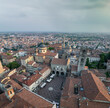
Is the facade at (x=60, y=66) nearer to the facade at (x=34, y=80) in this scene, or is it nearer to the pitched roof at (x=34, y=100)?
the facade at (x=34, y=80)

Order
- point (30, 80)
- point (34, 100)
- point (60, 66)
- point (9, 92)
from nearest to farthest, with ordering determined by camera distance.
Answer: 1. point (34, 100)
2. point (9, 92)
3. point (30, 80)
4. point (60, 66)

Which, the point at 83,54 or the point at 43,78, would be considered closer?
the point at 83,54

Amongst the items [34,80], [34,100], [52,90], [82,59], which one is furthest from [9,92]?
[82,59]

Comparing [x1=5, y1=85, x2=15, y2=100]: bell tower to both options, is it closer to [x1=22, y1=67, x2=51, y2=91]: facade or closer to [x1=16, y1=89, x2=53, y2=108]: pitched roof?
[x1=16, y1=89, x2=53, y2=108]: pitched roof

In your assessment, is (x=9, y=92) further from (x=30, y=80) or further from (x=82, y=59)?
(x=82, y=59)

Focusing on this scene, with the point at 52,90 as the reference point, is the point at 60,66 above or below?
above

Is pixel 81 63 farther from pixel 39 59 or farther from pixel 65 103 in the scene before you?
pixel 39 59

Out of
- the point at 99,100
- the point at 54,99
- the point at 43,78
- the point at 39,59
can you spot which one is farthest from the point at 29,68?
the point at 99,100

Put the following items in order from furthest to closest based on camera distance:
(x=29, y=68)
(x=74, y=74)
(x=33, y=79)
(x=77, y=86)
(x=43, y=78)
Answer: (x=29, y=68) < (x=43, y=78) < (x=74, y=74) < (x=33, y=79) < (x=77, y=86)
